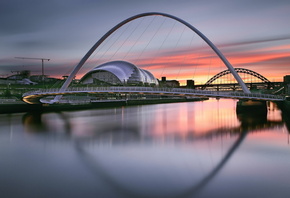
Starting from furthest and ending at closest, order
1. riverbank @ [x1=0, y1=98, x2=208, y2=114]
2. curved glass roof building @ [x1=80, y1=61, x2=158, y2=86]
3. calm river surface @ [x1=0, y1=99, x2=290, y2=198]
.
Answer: curved glass roof building @ [x1=80, y1=61, x2=158, y2=86] < riverbank @ [x1=0, y1=98, x2=208, y2=114] < calm river surface @ [x1=0, y1=99, x2=290, y2=198]

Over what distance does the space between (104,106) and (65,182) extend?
43840 mm

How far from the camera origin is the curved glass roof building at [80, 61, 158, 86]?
216ft

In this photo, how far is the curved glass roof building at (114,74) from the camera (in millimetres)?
65750

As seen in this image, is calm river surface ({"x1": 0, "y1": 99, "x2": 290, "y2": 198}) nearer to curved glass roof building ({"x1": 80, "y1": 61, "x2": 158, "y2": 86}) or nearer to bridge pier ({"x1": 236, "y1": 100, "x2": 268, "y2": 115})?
bridge pier ({"x1": 236, "y1": 100, "x2": 268, "y2": 115})

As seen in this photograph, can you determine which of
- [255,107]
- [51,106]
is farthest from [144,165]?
[51,106]

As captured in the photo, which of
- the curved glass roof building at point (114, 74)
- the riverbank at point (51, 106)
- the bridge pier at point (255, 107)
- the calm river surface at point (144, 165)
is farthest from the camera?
the curved glass roof building at point (114, 74)

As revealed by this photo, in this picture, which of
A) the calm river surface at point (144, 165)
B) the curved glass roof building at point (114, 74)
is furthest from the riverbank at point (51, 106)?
the calm river surface at point (144, 165)

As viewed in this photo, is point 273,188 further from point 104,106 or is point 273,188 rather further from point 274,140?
point 104,106

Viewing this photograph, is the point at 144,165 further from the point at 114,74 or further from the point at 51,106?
the point at 114,74

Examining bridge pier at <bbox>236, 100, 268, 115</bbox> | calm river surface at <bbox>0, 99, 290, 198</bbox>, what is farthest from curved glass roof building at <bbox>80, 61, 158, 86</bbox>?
calm river surface at <bbox>0, 99, 290, 198</bbox>

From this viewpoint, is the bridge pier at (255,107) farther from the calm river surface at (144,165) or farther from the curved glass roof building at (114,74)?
the curved glass roof building at (114,74)

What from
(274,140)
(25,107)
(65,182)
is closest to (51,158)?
(65,182)

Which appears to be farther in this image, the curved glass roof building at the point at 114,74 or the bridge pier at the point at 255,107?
the curved glass roof building at the point at 114,74

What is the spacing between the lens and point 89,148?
15.6 meters
